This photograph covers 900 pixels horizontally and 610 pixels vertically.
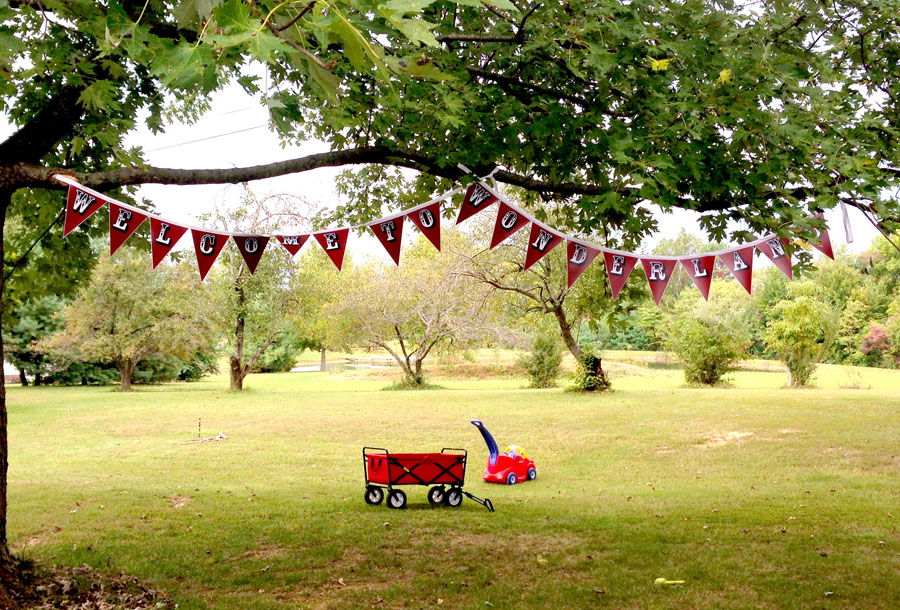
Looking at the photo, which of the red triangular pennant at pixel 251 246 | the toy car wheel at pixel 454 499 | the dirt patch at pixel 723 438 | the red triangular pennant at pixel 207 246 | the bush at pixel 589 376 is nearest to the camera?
the red triangular pennant at pixel 207 246

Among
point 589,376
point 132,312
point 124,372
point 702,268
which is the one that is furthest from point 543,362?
point 702,268

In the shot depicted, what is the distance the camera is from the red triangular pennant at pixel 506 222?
246 inches

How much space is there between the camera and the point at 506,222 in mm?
6340

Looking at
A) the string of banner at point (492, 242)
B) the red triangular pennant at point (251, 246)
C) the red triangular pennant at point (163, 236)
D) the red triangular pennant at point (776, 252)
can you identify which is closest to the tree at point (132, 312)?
the red triangular pennant at point (251, 246)

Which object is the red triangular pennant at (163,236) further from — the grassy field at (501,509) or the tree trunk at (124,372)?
the tree trunk at (124,372)

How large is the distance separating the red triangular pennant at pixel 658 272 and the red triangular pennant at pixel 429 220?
1.93m

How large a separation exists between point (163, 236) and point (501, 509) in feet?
15.2

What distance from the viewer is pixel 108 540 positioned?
648 cm

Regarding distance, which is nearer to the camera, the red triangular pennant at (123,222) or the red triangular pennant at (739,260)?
the red triangular pennant at (123,222)

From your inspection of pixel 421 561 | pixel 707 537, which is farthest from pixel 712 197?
pixel 421 561

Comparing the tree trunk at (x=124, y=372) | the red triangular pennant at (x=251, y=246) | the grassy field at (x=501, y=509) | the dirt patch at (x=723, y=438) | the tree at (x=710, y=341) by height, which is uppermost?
the red triangular pennant at (x=251, y=246)

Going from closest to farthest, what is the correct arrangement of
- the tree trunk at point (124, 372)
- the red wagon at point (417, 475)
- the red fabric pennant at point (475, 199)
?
the red fabric pennant at point (475, 199), the red wagon at point (417, 475), the tree trunk at point (124, 372)

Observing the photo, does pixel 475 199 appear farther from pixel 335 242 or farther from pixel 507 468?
pixel 507 468

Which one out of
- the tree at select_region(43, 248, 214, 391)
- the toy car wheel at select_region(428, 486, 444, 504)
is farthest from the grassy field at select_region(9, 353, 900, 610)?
the tree at select_region(43, 248, 214, 391)
